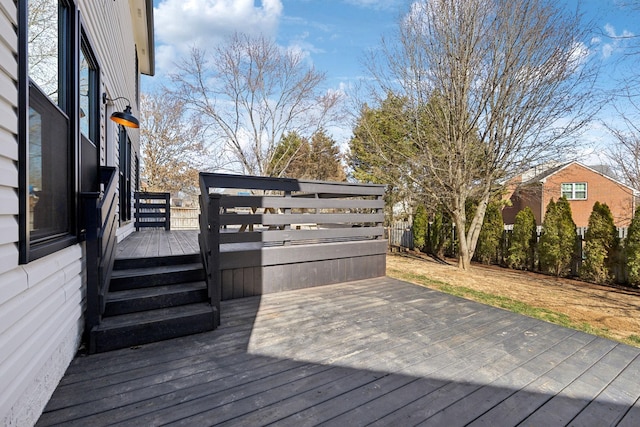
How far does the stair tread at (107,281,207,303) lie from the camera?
9.20ft

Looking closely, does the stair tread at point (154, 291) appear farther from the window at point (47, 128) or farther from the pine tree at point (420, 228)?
the pine tree at point (420, 228)

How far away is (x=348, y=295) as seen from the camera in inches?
162

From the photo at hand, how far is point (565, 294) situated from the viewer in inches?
217

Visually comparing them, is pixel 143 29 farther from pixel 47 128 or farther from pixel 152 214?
pixel 47 128

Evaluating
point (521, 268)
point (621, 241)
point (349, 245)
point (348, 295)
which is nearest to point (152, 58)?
point (349, 245)

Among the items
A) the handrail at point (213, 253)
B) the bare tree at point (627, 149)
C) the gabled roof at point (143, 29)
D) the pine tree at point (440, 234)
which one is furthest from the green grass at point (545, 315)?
the gabled roof at point (143, 29)

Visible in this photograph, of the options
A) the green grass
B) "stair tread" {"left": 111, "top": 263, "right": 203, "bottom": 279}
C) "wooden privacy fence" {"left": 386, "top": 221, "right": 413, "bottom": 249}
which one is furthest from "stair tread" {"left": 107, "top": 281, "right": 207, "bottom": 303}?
"wooden privacy fence" {"left": 386, "top": 221, "right": 413, "bottom": 249}

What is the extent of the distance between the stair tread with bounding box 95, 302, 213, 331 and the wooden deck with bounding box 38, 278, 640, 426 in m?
0.20

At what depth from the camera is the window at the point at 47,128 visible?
157 cm

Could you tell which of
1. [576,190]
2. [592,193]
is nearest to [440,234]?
[576,190]

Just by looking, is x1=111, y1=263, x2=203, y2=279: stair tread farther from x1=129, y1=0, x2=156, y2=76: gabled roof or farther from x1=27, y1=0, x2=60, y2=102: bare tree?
x1=129, y1=0, x2=156, y2=76: gabled roof

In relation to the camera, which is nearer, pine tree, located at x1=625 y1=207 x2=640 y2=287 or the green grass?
the green grass

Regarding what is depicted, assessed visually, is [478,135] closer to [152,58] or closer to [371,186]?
[371,186]

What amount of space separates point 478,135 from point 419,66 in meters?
2.12
